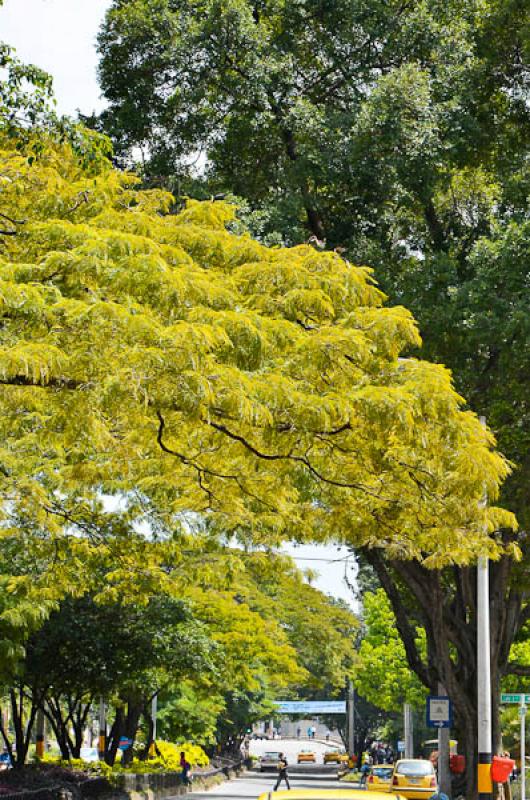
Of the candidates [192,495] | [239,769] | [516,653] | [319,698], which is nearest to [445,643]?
[192,495]

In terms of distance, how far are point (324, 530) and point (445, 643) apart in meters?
10.9

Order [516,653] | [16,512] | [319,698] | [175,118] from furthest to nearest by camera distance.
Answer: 1. [319,698]
2. [516,653]
3. [175,118]
4. [16,512]

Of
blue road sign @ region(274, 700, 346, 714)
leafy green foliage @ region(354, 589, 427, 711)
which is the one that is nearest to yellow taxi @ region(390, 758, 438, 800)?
leafy green foliage @ region(354, 589, 427, 711)

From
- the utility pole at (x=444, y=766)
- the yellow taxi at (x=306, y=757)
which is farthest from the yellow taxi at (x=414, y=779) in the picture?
the yellow taxi at (x=306, y=757)

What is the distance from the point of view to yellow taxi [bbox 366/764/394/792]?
43.0 meters

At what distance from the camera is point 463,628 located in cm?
2617

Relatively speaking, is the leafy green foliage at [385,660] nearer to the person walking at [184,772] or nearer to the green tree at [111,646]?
the person walking at [184,772]

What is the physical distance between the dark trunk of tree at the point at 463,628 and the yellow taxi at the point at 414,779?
948 cm

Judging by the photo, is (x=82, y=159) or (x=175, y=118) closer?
(x=82, y=159)

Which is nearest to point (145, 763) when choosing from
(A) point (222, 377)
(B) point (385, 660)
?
(B) point (385, 660)

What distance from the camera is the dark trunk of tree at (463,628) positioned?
25.1 m

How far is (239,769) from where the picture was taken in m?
82.3

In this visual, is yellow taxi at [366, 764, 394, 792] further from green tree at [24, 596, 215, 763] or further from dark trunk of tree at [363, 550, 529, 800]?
dark trunk of tree at [363, 550, 529, 800]

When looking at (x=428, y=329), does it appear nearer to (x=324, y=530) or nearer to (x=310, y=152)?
(x=310, y=152)
